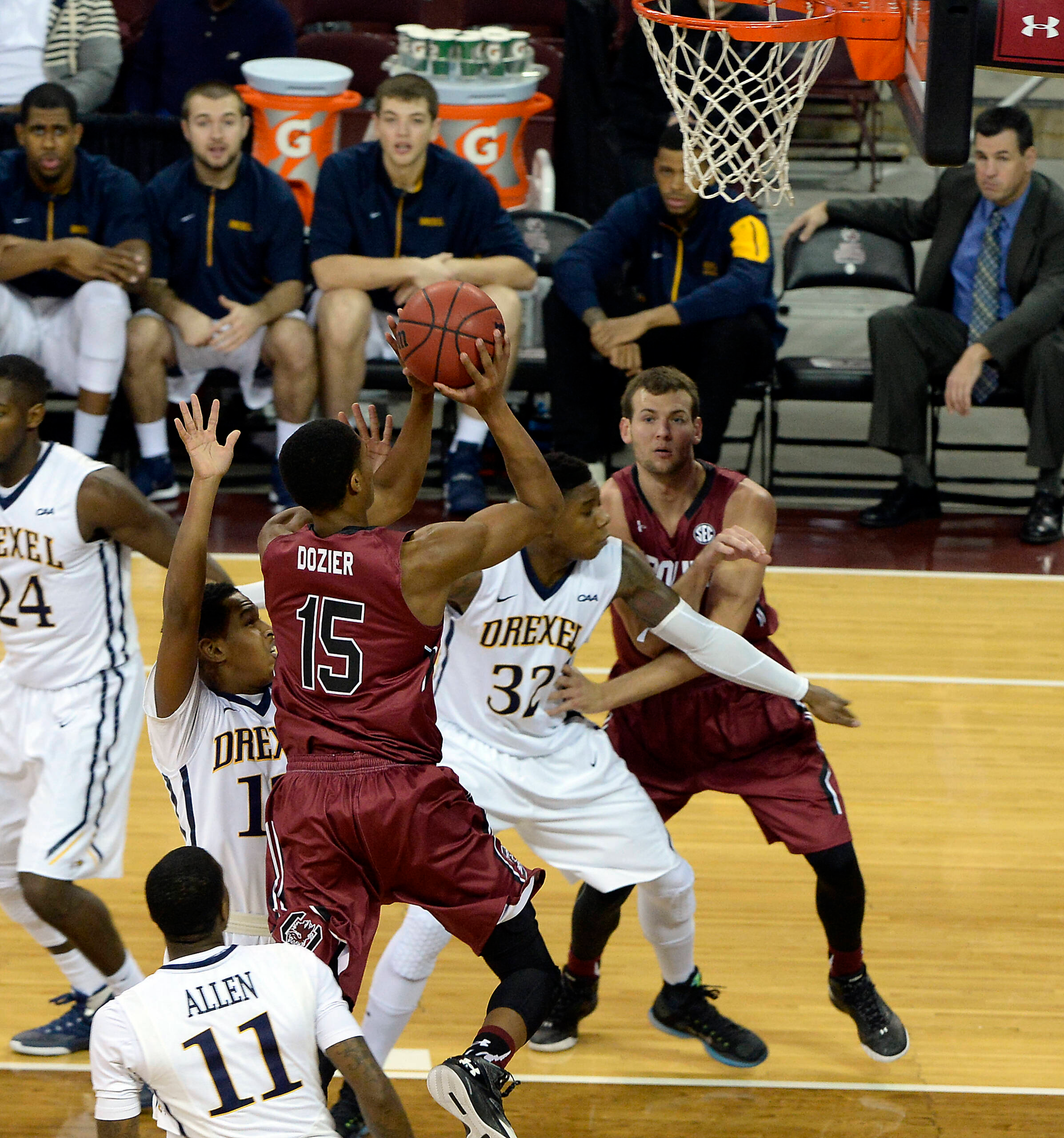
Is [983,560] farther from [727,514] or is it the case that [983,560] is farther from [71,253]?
[71,253]

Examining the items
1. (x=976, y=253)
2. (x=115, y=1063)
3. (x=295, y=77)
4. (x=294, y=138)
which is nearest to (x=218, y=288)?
(x=294, y=138)

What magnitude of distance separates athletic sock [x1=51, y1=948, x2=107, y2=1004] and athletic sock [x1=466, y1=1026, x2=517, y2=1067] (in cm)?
132

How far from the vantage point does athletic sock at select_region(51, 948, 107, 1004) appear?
4219 mm

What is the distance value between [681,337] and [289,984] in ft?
17.9

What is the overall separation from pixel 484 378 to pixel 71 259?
4.90 m

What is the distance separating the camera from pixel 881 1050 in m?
4.24

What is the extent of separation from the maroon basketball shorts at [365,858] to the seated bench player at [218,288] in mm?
4604

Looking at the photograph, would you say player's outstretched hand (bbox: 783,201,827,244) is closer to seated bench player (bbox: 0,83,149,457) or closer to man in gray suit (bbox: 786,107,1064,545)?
man in gray suit (bbox: 786,107,1064,545)

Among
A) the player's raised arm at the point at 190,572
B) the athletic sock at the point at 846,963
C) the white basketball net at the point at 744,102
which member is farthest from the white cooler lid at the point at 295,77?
the athletic sock at the point at 846,963

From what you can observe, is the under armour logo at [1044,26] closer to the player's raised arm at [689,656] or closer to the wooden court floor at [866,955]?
the player's raised arm at [689,656]

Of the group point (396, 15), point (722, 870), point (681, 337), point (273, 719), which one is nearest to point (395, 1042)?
point (273, 719)

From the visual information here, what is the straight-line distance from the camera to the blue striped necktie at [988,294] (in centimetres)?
786

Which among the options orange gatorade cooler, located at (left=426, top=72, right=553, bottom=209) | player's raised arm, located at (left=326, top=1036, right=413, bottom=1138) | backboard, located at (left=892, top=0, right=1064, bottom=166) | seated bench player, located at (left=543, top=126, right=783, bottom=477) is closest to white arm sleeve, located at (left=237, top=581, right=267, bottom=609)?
player's raised arm, located at (left=326, top=1036, right=413, bottom=1138)

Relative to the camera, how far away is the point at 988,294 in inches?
312
